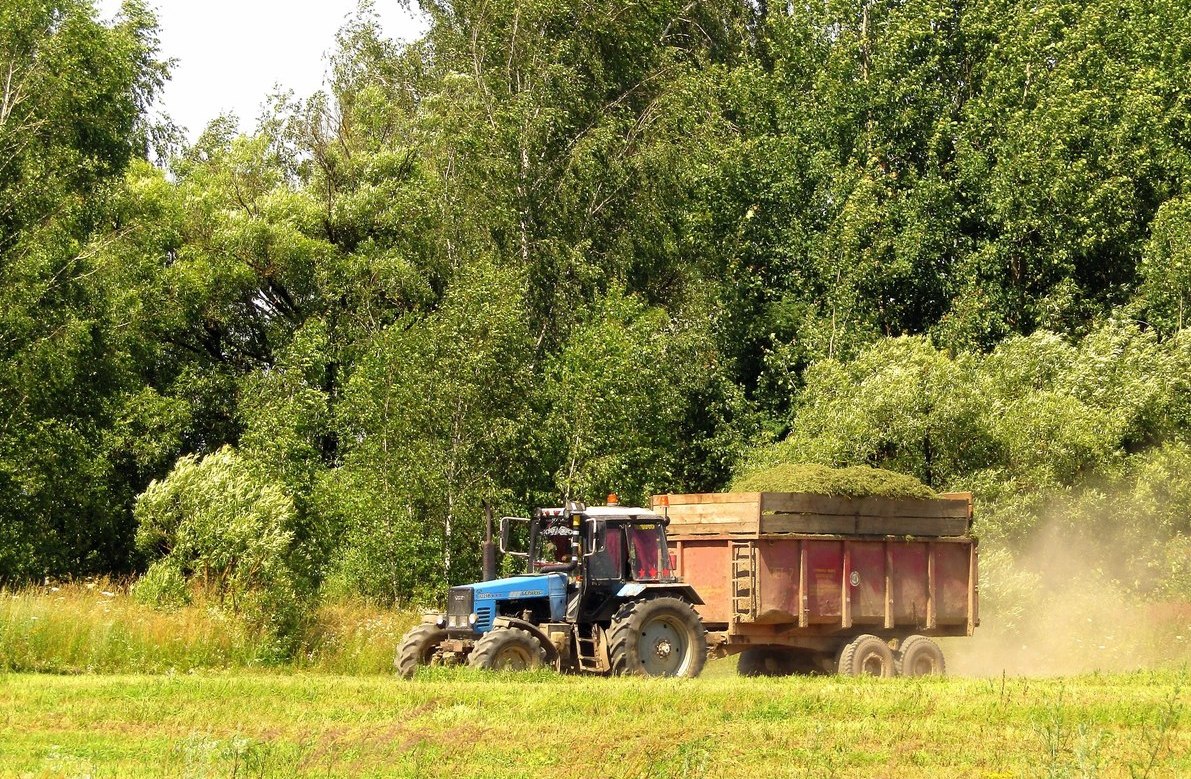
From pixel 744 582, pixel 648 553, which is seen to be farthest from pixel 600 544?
pixel 744 582

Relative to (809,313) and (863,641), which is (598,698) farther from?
(809,313)

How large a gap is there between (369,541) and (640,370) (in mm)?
7213

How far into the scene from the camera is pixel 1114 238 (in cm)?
3544

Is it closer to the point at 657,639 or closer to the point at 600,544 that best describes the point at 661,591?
the point at 657,639

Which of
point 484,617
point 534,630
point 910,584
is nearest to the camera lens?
point 534,630

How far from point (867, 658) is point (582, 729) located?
847cm

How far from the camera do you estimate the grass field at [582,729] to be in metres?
10.7

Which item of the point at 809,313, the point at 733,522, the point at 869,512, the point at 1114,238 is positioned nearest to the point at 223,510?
the point at 733,522

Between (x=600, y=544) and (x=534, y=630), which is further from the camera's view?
(x=600, y=544)

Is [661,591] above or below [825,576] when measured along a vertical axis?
below

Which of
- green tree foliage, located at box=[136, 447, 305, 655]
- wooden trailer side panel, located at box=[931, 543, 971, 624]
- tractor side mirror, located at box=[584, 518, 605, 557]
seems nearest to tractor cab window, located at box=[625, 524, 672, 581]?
tractor side mirror, located at box=[584, 518, 605, 557]

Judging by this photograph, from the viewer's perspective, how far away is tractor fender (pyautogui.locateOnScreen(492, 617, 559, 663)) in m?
18.5

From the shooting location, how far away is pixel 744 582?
19.2 m

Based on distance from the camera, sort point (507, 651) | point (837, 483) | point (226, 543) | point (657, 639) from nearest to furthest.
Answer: point (507, 651) < point (657, 639) < point (837, 483) < point (226, 543)
